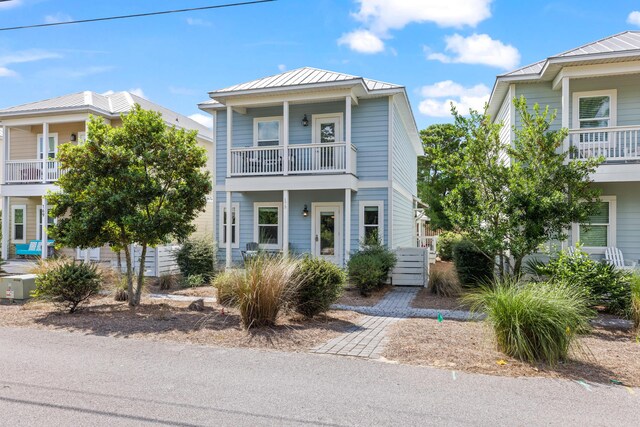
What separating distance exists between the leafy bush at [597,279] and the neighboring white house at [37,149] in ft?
39.6

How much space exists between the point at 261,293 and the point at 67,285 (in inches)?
171

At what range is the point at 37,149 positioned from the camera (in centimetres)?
1877

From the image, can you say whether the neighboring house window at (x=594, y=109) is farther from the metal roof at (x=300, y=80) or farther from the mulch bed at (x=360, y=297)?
the mulch bed at (x=360, y=297)

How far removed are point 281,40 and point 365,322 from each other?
20.8 feet

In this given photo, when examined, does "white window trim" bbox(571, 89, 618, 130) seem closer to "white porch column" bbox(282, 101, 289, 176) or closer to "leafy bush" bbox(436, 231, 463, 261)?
"white porch column" bbox(282, 101, 289, 176)

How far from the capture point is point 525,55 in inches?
565

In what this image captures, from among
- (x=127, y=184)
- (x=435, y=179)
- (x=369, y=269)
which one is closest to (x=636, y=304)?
(x=369, y=269)

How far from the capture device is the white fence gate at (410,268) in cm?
1298

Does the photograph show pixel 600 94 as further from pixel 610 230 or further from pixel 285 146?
pixel 285 146

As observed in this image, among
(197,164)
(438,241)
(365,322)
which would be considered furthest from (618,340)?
(438,241)

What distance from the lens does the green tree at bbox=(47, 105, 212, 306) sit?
861 cm

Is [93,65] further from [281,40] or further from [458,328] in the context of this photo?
[458,328]

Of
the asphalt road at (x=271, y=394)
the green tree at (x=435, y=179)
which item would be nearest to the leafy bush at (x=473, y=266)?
the asphalt road at (x=271, y=394)

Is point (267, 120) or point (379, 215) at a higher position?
point (267, 120)
